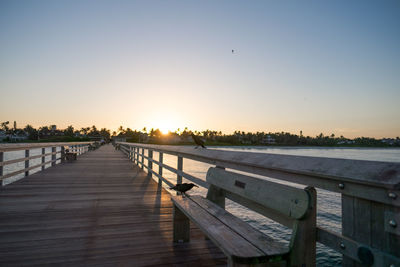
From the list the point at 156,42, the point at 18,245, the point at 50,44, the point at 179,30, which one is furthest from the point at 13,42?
the point at 18,245

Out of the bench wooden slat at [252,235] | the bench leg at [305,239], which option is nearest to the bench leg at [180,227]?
the bench wooden slat at [252,235]

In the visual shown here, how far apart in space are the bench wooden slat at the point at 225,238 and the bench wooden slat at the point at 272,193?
30 centimetres

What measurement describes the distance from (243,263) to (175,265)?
126cm

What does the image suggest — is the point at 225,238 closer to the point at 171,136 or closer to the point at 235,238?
the point at 235,238

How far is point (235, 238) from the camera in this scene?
5.28 feet

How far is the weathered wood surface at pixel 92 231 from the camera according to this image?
97.1 inches

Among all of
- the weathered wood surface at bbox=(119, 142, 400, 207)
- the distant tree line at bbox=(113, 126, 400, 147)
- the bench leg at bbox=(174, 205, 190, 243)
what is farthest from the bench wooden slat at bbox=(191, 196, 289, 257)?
the distant tree line at bbox=(113, 126, 400, 147)

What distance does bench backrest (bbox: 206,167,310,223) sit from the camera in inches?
55.4

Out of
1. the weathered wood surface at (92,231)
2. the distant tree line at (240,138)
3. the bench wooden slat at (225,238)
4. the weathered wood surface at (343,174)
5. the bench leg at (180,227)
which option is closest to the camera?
the weathered wood surface at (343,174)

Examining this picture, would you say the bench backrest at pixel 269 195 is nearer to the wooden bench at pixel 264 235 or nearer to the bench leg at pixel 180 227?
the wooden bench at pixel 264 235

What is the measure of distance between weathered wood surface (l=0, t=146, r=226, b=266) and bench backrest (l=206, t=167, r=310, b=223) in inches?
33.5

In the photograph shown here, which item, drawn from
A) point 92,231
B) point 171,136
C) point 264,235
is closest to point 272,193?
point 264,235

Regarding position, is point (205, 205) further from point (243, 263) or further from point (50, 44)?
point (50, 44)

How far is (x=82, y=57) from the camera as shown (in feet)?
69.6
